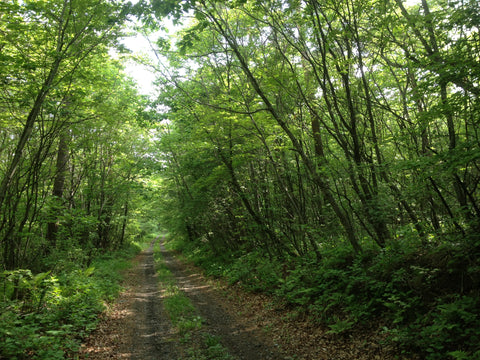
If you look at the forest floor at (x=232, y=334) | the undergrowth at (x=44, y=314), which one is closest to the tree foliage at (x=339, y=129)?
the forest floor at (x=232, y=334)

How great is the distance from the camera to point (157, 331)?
691 centimetres

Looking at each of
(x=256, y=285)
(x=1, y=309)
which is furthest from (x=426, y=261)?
(x=1, y=309)

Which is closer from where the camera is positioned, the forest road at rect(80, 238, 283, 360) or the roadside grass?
the roadside grass

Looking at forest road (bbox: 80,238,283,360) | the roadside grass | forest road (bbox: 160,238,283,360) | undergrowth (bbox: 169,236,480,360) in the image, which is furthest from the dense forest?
the roadside grass

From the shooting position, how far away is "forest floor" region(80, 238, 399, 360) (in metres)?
5.06

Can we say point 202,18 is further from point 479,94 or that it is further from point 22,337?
point 22,337

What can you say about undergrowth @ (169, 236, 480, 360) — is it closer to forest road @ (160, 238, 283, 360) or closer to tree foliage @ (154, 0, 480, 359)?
tree foliage @ (154, 0, 480, 359)

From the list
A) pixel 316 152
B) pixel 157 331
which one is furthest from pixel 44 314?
pixel 316 152

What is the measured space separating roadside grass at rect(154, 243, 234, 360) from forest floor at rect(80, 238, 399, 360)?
53 millimetres

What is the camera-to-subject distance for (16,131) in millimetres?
8141

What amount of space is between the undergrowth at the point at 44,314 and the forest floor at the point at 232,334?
407mm

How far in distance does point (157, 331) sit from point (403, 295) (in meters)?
5.58

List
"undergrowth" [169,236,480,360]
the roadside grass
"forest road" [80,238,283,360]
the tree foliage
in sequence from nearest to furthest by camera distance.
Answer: "undergrowth" [169,236,480,360] → the tree foliage → the roadside grass → "forest road" [80,238,283,360]

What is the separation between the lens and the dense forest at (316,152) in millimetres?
4703
